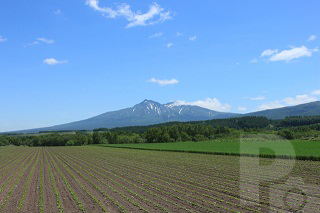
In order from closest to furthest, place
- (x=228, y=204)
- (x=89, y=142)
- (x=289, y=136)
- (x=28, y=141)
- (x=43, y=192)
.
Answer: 1. (x=228, y=204)
2. (x=43, y=192)
3. (x=289, y=136)
4. (x=89, y=142)
5. (x=28, y=141)

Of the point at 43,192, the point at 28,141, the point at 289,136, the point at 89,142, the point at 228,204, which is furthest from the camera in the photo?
the point at 28,141

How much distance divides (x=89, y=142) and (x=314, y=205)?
147 m

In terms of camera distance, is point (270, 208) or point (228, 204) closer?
point (270, 208)

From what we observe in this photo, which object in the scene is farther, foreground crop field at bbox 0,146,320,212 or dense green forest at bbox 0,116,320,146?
dense green forest at bbox 0,116,320,146

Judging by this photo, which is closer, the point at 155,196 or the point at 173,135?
the point at 155,196

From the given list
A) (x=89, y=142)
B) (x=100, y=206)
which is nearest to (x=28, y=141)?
(x=89, y=142)

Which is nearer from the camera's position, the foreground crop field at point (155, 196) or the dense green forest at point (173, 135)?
the foreground crop field at point (155, 196)

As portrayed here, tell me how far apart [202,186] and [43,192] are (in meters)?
11.0

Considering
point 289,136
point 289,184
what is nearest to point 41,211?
point 289,184

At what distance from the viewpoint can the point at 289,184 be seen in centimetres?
2008

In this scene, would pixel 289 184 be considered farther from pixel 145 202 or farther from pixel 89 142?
pixel 89 142

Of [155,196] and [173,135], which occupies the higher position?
[155,196]

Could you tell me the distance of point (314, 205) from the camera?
46.5 ft

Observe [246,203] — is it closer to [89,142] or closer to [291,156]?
[291,156]
